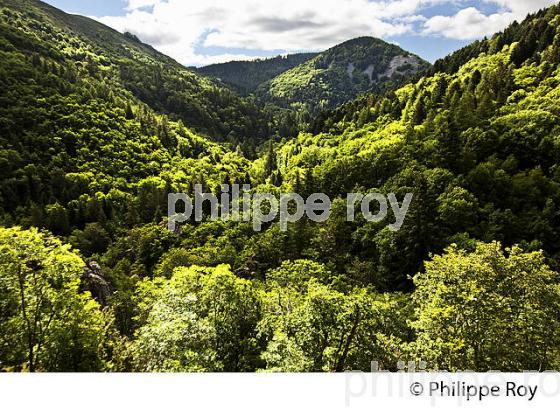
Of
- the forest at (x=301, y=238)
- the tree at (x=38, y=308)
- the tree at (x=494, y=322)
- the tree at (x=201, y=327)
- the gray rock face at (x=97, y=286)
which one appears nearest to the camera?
the tree at (x=494, y=322)

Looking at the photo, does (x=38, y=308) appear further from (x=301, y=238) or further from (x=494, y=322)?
(x=301, y=238)

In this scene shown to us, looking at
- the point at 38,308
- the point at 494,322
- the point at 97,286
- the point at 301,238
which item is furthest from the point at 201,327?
the point at 301,238

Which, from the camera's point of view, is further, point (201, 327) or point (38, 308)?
point (201, 327)

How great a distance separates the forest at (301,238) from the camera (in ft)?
64.2

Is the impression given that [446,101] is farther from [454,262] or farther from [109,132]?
[109,132]

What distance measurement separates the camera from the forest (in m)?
19.6

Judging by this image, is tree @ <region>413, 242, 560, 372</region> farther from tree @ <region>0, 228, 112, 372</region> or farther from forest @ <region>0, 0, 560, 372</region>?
tree @ <region>0, 228, 112, 372</region>

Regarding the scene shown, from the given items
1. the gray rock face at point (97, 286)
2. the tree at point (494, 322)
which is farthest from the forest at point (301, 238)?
the gray rock face at point (97, 286)

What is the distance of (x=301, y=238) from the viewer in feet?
232

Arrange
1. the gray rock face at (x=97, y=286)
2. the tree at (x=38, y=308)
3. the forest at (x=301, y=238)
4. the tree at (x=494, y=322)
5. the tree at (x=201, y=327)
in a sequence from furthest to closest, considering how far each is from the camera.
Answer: the gray rock face at (x=97, y=286), the tree at (x=201, y=327), the forest at (x=301, y=238), the tree at (x=38, y=308), the tree at (x=494, y=322)

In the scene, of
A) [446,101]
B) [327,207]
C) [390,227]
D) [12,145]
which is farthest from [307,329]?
[12,145]

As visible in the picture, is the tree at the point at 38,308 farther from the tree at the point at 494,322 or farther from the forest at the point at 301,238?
the tree at the point at 494,322

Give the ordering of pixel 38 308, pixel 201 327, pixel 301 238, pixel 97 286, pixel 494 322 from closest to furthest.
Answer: pixel 494 322 → pixel 38 308 → pixel 201 327 → pixel 97 286 → pixel 301 238

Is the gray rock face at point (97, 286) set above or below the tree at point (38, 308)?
below
